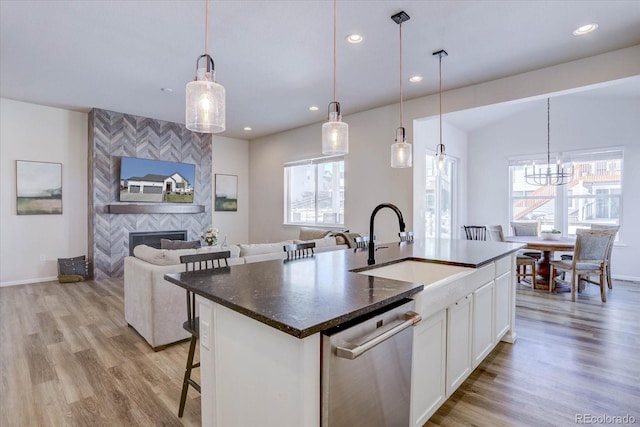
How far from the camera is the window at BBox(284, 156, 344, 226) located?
6395 mm

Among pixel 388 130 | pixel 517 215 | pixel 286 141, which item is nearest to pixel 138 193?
pixel 286 141

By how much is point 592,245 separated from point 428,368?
13.9 ft

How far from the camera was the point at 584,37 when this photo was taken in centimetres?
319

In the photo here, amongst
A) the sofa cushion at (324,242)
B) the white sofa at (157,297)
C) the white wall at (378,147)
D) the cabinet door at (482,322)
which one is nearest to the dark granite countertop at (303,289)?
the cabinet door at (482,322)

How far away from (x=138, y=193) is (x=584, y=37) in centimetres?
692

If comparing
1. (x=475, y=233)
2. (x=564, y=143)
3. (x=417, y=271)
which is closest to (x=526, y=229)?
(x=475, y=233)

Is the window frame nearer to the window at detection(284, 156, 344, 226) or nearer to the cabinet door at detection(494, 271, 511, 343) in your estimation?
the window at detection(284, 156, 344, 226)

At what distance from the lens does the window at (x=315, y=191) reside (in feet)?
21.0

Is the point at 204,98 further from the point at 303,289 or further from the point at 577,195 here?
the point at 577,195

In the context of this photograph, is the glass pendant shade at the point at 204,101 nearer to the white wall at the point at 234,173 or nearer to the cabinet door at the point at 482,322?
the cabinet door at the point at 482,322

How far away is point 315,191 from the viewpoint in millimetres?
6852

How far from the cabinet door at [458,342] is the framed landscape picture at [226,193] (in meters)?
6.53

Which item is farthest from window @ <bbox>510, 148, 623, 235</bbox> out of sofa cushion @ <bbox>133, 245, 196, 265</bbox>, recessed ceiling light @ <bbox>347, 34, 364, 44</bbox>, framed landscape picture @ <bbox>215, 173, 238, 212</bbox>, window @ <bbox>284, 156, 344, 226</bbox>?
sofa cushion @ <bbox>133, 245, 196, 265</bbox>

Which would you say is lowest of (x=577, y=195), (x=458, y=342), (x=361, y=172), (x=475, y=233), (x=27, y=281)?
(x=27, y=281)
